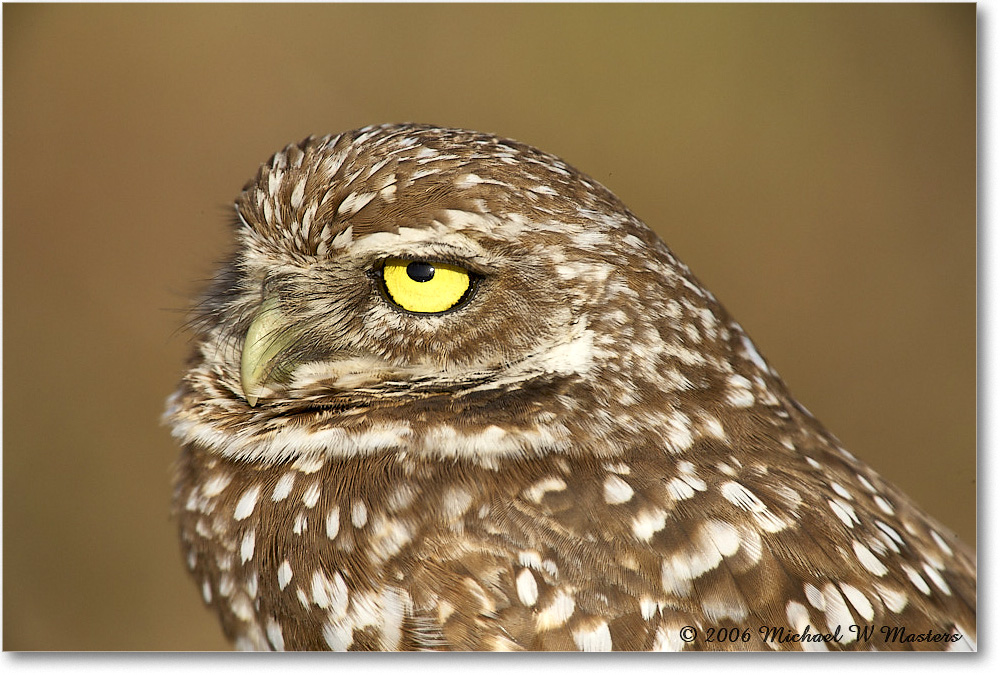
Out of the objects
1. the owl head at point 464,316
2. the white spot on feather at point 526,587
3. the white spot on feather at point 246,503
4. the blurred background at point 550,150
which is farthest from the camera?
the blurred background at point 550,150

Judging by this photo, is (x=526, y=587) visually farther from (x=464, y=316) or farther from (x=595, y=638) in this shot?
(x=464, y=316)

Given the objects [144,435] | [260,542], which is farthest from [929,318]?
[144,435]

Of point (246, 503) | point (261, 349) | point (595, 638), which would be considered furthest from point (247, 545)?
point (595, 638)

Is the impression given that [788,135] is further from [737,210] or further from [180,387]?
[180,387]

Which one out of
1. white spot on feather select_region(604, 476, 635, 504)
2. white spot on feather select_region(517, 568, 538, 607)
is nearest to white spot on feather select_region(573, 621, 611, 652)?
white spot on feather select_region(517, 568, 538, 607)

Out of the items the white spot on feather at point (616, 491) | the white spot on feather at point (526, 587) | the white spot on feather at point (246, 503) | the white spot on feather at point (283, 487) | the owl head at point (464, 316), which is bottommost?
the white spot on feather at point (246, 503)

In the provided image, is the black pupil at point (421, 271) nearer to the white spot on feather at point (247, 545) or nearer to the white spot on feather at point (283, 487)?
the white spot on feather at point (283, 487)

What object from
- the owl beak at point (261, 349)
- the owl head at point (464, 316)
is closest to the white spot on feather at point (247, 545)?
the owl head at point (464, 316)
